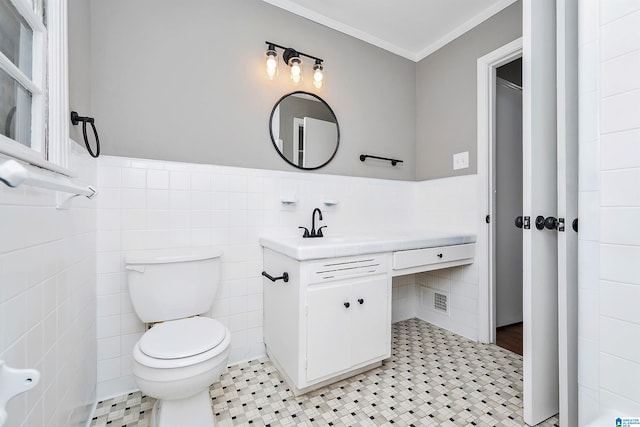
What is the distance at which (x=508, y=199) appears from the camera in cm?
245

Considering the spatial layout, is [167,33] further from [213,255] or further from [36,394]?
[36,394]

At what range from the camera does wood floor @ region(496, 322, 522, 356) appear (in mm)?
2020

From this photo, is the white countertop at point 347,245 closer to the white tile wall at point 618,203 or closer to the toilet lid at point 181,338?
the toilet lid at point 181,338

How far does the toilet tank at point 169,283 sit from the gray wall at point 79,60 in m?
0.63

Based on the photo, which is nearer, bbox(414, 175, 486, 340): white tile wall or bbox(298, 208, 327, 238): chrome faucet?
bbox(298, 208, 327, 238): chrome faucet

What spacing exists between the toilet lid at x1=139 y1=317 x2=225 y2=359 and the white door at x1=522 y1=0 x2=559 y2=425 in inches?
55.9

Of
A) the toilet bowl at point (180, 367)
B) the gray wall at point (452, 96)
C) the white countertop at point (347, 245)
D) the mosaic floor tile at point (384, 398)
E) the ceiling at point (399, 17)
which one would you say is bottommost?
the mosaic floor tile at point (384, 398)

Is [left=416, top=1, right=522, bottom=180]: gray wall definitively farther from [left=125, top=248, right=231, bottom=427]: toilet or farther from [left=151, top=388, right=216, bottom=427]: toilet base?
[left=151, top=388, right=216, bottom=427]: toilet base

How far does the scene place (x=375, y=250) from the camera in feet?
5.27

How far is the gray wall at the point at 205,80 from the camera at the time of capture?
1512mm

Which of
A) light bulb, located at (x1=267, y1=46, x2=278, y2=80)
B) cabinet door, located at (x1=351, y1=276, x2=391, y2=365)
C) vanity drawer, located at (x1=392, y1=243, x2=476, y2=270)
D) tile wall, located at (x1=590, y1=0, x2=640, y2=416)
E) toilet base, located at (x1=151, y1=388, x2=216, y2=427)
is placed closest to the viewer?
tile wall, located at (x1=590, y1=0, x2=640, y2=416)

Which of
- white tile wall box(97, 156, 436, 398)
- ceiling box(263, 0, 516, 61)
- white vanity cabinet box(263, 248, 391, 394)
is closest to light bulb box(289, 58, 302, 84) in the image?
ceiling box(263, 0, 516, 61)

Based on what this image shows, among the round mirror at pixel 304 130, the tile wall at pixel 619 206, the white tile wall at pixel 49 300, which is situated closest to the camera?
the white tile wall at pixel 49 300

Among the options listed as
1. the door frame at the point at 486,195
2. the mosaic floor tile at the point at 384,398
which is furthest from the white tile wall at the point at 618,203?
the door frame at the point at 486,195
